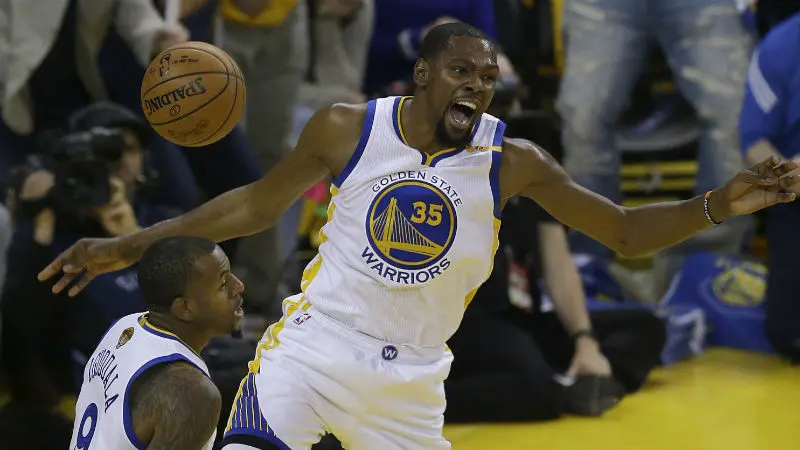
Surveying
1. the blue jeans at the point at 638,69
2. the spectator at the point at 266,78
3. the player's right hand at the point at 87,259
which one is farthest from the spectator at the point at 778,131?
the player's right hand at the point at 87,259

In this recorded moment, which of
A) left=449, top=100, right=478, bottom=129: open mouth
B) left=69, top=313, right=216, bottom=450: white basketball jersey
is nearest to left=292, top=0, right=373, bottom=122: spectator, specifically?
left=449, top=100, right=478, bottom=129: open mouth

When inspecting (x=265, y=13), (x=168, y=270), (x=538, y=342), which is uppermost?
(x=168, y=270)

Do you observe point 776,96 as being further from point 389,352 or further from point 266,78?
point 389,352

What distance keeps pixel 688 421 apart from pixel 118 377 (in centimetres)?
340

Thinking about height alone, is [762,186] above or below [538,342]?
above

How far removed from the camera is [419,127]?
368cm

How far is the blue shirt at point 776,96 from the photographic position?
710 cm

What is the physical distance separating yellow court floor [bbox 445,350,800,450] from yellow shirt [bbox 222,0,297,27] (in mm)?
2355

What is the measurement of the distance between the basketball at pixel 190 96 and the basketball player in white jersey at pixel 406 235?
13.3 inches

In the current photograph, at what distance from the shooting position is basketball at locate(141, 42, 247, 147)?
3922 millimetres

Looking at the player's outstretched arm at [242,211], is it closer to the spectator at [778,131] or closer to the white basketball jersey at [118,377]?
the white basketball jersey at [118,377]

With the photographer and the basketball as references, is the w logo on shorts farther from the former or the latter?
the photographer

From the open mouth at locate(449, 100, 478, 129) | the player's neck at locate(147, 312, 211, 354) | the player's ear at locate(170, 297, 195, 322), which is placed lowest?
the player's neck at locate(147, 312, 211, 354)

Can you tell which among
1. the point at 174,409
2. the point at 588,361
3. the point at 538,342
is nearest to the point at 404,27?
the point at 538,342
